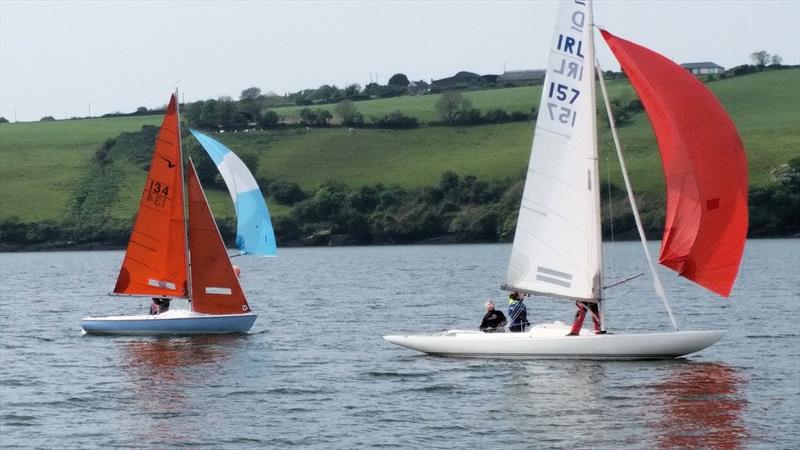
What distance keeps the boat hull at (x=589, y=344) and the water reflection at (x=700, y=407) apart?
2.06ft

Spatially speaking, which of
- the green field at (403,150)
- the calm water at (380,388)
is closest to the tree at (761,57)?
the green field at (403,150)

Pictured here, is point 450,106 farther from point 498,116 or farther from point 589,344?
point 589,344

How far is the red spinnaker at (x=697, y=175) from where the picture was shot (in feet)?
107

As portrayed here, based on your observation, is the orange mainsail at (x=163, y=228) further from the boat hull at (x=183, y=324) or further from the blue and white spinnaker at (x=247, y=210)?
the blue and white spinnaker at (x=247, y=210)

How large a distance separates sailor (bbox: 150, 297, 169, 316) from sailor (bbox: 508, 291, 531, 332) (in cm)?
1445

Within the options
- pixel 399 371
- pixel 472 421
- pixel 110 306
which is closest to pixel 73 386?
pixel 399 371

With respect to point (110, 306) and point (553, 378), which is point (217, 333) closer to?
point (553, 378)

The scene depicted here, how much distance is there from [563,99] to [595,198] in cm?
254

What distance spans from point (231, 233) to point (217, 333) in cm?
8835

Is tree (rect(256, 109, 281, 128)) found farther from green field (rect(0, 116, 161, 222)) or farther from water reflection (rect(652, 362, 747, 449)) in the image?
water reflection (rect(652, 362, 747, 449))

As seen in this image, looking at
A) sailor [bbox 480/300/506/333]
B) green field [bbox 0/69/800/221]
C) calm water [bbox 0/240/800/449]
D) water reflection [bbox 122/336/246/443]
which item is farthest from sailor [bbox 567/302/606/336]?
green field [bbox 0/69/800/221]

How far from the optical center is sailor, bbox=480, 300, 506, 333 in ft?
121

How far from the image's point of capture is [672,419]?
93.4 feet

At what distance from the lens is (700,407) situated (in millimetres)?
29609
